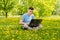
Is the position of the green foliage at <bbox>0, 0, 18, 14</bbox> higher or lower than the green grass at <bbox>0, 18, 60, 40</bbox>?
lower

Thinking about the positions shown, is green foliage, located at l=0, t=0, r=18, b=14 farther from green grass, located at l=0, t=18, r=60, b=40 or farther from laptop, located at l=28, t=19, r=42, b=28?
laptop, located at l=28, t=19, r=42, b=28

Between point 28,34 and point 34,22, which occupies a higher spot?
point 34,22

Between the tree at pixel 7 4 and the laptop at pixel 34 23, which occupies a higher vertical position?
the laptop at pixel 34 23

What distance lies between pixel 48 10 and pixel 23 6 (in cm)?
622

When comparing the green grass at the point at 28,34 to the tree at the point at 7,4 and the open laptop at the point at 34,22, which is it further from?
the tree at the point at 7,4

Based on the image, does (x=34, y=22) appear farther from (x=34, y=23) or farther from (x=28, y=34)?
(x=28, y=34)

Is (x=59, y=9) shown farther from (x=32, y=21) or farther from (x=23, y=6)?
(x=32, y=21)

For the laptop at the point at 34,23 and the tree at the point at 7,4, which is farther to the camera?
the tree at the point at 7,4

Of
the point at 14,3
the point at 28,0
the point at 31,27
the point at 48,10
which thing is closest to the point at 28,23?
the point at 31,27

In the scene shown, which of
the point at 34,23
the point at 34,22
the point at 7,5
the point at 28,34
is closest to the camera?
the point at 28,34

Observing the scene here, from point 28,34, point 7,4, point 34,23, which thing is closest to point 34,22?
point 34,23

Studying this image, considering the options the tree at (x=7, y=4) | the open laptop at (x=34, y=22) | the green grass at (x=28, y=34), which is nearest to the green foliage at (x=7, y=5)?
the tree at (x=7, y=4)

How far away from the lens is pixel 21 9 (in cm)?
4994

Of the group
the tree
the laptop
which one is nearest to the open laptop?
the laptop
